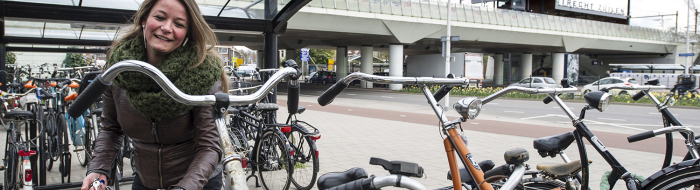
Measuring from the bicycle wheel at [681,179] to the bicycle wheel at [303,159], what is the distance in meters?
2.65

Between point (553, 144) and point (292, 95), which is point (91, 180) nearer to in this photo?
point (292, 95)

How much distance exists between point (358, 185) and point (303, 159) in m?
2.97

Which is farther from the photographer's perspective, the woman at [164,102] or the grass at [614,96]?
the grass at [614,96]

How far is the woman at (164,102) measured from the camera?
1.79 m

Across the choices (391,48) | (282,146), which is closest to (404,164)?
(282,146)

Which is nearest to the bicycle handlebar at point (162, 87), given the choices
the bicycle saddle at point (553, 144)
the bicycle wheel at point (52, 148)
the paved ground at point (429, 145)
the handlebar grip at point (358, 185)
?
the handlebar grip at point (358, 185)

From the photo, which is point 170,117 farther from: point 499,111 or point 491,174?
point 499,111

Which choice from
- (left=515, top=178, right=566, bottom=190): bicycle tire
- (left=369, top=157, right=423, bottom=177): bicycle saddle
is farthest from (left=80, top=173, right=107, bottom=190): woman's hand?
(left=515, top=178, right=566, bottom=190): bicycle tire

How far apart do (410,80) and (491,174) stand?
3.72 ft

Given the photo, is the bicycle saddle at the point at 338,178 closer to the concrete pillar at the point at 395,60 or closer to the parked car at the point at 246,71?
the parked car at the point at 246,71

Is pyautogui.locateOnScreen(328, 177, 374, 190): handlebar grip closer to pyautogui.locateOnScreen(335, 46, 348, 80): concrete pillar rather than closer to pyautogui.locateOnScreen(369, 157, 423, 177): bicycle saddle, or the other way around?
pyautogui.locateOnScreen(369, 157, 423, 177): bicycle saddle

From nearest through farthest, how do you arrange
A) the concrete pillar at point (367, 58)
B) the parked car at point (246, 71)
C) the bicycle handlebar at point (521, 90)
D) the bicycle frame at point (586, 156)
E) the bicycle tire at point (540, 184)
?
the bicycle handlebar at point (521, 90), the bicycle tire at point (540, 184), the bicycle frame at point (586, 156), the parked car at point (246, 71), the concrete pillar at point (367, 58)

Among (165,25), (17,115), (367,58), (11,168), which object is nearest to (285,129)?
(17,115)

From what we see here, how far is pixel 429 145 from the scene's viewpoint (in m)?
8.20
